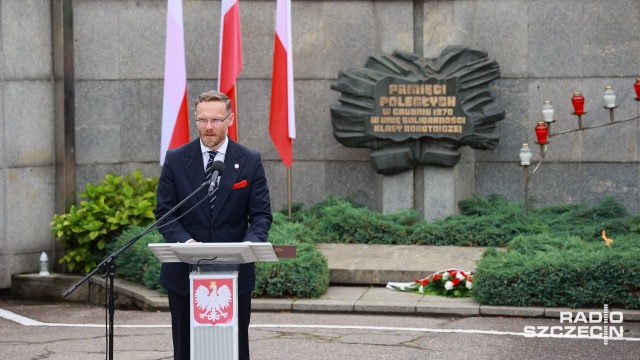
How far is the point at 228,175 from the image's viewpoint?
6.16 metres

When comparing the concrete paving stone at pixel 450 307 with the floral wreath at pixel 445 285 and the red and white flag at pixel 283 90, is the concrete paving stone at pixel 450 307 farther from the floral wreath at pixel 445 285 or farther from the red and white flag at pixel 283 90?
the red and white flag at pixel 283 90

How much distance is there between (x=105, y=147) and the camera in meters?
13.6

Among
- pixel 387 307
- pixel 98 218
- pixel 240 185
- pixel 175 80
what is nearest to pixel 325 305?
pixel 387 307

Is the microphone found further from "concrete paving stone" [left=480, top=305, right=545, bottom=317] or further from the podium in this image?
"concrete paving stone" [left=480, top=305, right=545, bottom=317]

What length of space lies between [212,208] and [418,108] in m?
7.24

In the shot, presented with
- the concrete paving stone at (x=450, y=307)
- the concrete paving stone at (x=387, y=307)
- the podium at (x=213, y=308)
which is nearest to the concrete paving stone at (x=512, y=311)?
the concrete paving stone at (x=450, y=307)

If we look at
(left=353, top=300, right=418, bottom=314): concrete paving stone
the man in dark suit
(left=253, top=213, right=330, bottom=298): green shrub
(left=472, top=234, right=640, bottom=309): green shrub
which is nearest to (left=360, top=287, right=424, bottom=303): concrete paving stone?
(left=353, top=300, right=418, bottom=314): concrete paving stone

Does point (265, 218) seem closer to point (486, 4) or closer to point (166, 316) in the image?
point (166, 316)

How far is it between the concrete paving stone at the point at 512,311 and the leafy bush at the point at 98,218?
13.9 feet

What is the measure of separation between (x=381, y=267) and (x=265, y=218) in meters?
5.45

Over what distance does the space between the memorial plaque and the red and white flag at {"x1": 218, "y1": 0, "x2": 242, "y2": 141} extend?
4.37 feet

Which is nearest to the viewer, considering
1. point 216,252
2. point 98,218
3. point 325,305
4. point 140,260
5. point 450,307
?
point 216,252

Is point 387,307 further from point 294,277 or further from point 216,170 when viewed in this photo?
point 216,170

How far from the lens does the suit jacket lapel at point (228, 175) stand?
6.12m
